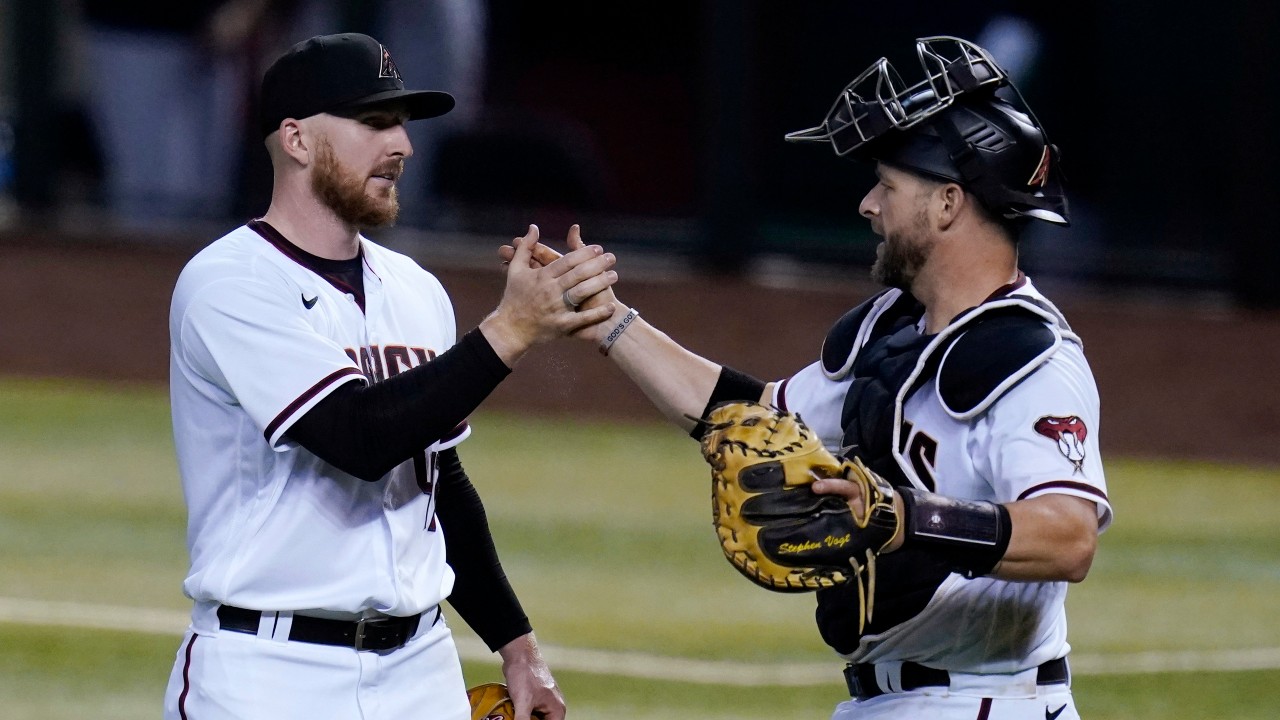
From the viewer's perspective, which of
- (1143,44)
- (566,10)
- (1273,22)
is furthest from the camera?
(566,10)

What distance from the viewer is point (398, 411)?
2.92 meters

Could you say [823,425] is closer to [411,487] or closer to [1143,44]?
[411,487]

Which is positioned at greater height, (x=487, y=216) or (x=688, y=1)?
(x=688, y=1)

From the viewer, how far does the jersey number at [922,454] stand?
3.12 meters

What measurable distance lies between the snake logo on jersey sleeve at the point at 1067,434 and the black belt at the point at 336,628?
1.22 m

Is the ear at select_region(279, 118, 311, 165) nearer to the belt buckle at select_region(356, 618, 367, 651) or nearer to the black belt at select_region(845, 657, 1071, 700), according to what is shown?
the belt buckle at select_region(356, 618, 367, 651)

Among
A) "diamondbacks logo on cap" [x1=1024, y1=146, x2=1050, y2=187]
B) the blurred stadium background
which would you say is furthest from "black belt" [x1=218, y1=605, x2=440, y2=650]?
the blurred stadium background

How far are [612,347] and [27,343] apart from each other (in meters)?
9.11

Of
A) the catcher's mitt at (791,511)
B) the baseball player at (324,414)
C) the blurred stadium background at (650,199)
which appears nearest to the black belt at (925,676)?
the catcher's mitt at (791,511)

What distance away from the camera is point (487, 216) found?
13.0 m

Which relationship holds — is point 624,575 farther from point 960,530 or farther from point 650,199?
point 650,199

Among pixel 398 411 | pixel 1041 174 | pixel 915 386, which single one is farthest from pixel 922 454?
pixel 398 411

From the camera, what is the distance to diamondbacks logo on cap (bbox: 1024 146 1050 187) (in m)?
3.20

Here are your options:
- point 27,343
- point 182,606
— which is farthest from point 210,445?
point 27,343
